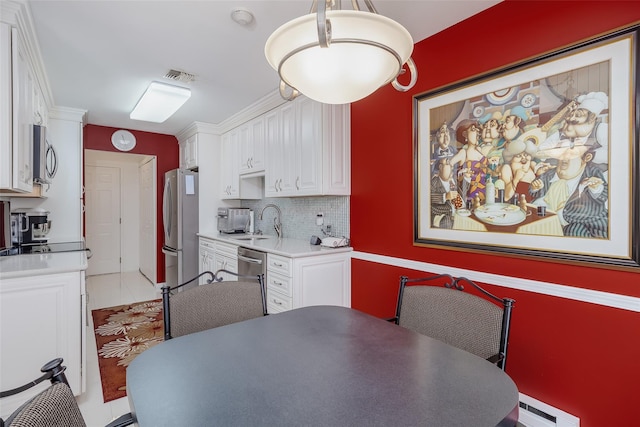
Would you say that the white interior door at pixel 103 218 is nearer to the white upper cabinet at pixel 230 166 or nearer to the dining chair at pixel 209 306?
the white upper cabinet at pixel 230 166

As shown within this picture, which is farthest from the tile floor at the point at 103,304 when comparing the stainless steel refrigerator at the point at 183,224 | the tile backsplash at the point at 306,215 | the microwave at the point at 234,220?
the tile backsplash at the point at 306,215

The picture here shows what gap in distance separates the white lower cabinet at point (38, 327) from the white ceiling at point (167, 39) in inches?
63.1

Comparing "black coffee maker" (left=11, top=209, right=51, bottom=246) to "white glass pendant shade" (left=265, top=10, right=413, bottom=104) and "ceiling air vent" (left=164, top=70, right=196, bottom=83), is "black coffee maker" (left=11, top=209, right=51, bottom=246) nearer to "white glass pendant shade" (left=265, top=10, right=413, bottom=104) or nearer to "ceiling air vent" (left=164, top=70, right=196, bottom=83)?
"ceiling air vent" (left=164, top=70, right=196, bottom=83)

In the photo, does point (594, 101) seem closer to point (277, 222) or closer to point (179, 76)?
point (179, 76)

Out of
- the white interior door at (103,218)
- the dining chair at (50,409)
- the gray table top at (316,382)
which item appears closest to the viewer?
the dining chair at (50,409)

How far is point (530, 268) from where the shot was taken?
1.69 metres

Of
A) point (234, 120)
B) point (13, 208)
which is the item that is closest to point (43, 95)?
point (13, 208)

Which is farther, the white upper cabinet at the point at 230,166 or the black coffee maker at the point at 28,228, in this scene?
the white upper cabinet at the point at 230,166

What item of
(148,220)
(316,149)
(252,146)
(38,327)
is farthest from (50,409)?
(148,220)

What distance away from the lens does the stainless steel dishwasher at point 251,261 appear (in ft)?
9.23

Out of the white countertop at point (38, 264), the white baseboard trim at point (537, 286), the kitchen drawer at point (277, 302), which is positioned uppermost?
the white countertop at point (38, 264)

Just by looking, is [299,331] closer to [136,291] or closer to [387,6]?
[387,6]

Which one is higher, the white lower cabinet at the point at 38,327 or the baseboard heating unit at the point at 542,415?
the white lower cabinet at the point at 38,327

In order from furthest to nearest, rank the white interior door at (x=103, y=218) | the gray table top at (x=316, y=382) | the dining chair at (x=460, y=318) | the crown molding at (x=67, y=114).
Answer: the white interior door at (x=103, y=218) → the crown molding at (x=67, y=114) → the dining chair at (x=460, y=318) → the gray table top at (x=316, y=382)
